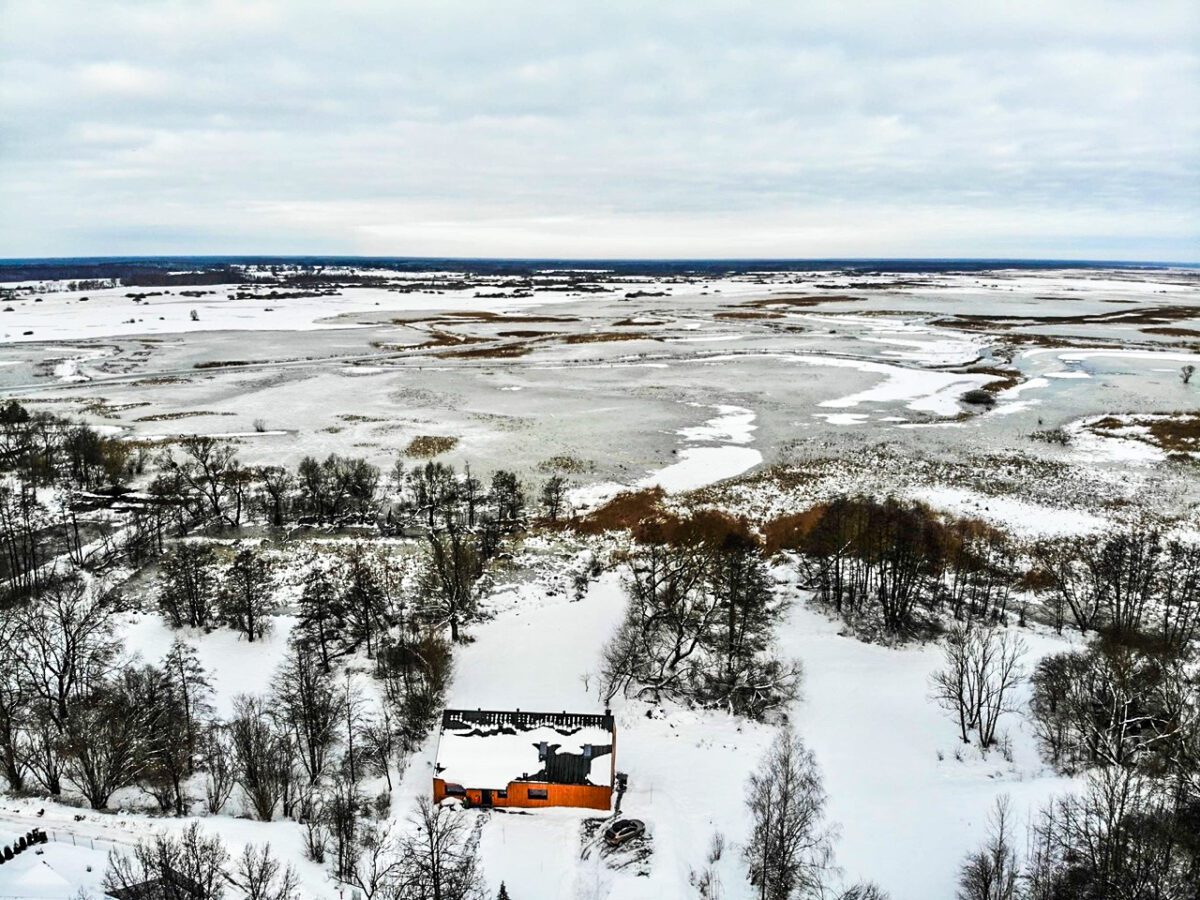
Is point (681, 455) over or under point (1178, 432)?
under

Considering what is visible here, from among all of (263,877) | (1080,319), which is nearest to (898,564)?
(263,877)

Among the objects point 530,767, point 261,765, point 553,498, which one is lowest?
point 530,767

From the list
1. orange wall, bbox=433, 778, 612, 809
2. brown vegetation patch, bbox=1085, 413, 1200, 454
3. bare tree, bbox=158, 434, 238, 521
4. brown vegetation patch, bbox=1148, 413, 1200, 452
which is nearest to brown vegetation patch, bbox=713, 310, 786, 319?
brown vegetation patch, bbox=1085, 413, 1200, 454

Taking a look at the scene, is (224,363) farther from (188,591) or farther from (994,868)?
(994,868)

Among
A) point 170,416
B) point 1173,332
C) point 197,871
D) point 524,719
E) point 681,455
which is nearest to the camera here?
point 197,871

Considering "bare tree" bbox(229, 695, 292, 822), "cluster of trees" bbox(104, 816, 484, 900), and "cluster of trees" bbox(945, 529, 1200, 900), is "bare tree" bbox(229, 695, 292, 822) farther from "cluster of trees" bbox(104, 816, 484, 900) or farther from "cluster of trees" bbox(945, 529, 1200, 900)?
"cluster of trees" bbox(945, 529, 1200, 900)

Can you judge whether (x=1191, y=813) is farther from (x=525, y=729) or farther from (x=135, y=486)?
Answer: (x=135, y=486)

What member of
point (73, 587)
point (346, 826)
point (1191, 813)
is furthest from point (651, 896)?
point (73, 587)
